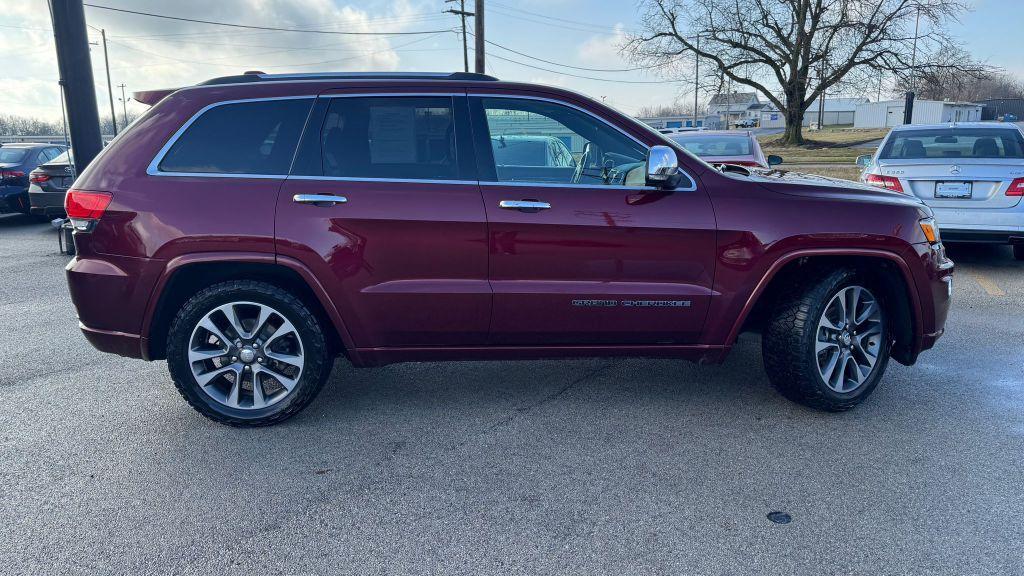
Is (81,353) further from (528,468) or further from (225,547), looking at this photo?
(528,468)

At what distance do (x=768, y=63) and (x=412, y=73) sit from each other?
125 feet

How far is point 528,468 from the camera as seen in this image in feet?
11.2

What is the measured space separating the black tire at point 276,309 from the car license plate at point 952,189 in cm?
694

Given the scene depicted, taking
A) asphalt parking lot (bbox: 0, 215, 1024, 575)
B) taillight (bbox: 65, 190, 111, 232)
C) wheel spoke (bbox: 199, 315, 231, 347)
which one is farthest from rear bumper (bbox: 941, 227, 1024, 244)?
taillight (bbox: 65, 190, 111, 232)

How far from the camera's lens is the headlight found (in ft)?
13.3

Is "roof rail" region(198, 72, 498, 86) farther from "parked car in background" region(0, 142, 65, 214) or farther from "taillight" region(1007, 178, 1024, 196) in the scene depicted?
"parked car in background" region(0, 142, 65, 214)

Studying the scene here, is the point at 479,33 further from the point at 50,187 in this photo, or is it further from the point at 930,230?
the point at 930,230

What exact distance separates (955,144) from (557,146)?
6.69 m

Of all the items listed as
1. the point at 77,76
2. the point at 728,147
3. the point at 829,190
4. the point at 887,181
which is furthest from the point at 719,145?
the point at 77,76

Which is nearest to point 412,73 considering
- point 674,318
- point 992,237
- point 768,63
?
point 674,318

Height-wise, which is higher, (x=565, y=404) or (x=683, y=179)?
(x=683, y=179)

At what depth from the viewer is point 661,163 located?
3543 millimetres

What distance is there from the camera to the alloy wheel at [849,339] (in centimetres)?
404

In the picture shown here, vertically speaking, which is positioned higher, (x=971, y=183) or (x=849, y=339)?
(x=971, y=183)
